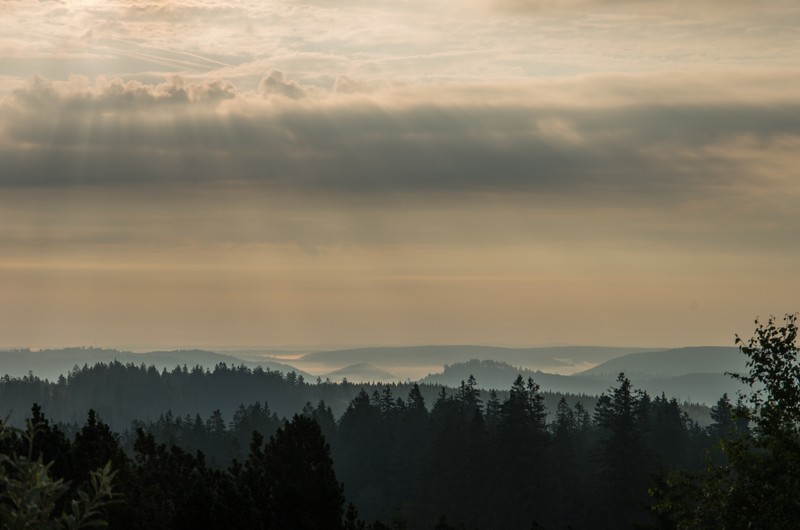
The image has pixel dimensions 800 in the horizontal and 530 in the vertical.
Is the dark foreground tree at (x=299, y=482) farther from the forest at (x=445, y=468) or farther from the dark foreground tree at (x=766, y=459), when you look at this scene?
the dark foreground tree at (x=766, y=459)

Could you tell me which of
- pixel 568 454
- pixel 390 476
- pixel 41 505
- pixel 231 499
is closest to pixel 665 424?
pixel 568 454

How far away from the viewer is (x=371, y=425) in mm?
141375

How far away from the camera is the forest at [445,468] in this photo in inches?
1169

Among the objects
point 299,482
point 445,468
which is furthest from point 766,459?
point 445,468

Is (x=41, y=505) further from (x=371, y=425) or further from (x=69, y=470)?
(x=371, y=425)

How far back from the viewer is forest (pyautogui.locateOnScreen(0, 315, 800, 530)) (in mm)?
29703

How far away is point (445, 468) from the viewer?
110 m

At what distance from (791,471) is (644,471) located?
65809mm

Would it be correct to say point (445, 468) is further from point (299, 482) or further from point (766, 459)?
point (766, 459)

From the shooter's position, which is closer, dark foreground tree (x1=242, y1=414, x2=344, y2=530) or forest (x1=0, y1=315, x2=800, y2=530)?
forest (x1=0, y1=315, x2=800, y2=530)

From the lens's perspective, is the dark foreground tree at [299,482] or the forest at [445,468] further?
the dark foreground tree at [299,482]

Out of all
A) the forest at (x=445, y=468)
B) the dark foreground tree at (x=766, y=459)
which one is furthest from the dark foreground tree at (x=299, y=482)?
the dark foreground tree at (x=766, y=459)

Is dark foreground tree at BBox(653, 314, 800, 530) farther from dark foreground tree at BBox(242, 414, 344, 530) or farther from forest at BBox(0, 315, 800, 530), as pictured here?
dark foreground tree at BBox(242, 414, 344, 530)

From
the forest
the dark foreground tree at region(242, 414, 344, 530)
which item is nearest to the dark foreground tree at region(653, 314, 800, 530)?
the forest
